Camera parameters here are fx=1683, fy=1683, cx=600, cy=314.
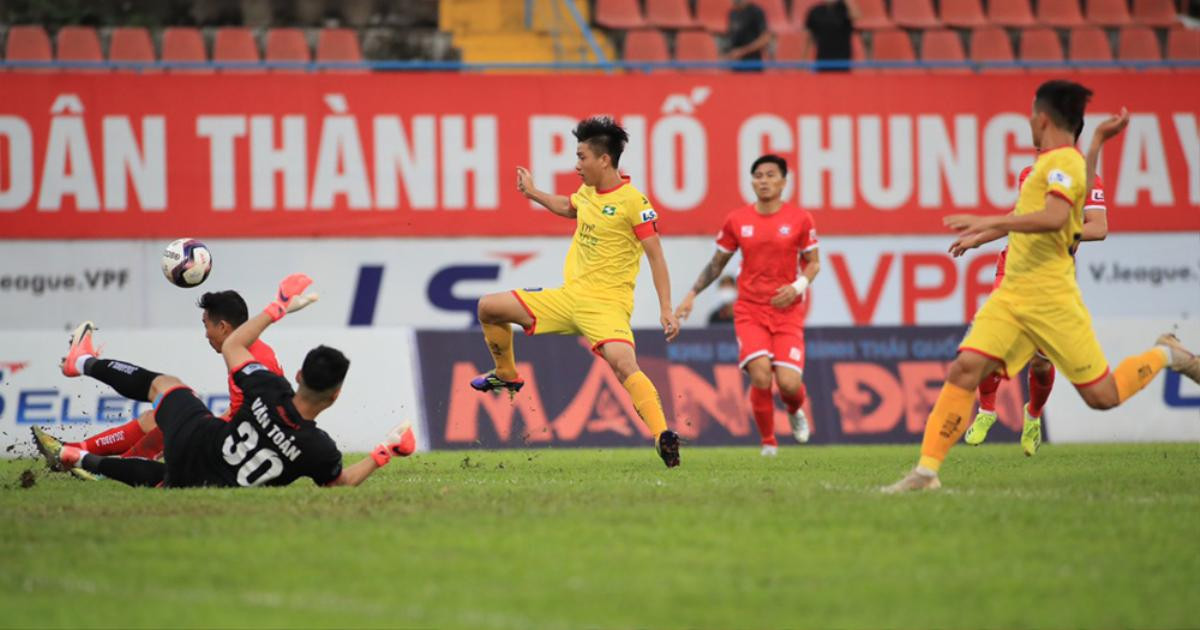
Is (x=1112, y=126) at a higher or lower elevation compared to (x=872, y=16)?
lower

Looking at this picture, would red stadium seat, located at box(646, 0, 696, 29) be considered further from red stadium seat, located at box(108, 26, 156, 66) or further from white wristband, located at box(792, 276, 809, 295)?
white wristband, located at box(792, 276, 809, 295)

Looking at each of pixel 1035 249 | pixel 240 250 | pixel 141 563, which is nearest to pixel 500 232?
pixel 240 250

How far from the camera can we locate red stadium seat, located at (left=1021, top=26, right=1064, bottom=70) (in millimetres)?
24406

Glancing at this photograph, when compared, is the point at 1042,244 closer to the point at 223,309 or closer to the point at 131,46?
the point at 223,309

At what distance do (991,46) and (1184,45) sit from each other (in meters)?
2.80

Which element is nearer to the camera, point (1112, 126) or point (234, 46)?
point (1112, 126)

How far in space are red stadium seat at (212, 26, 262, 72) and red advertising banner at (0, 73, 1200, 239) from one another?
66 cm

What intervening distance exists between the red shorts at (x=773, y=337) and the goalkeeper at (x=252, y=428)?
504 centimetres

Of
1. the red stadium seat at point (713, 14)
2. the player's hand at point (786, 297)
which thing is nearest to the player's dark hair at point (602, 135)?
the player's hand at point (786, 297)

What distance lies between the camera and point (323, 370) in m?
9.88

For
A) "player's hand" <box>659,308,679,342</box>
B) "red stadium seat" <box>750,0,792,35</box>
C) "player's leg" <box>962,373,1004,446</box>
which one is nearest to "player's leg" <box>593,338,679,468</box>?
"player's hand" <box>659,308,679,342</box>

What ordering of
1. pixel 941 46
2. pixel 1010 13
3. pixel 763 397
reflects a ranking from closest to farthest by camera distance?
pixel 763 397 < pixel 941 46 < pixel 1010 13

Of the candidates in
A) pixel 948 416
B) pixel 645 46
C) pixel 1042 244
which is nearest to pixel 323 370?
pixel 948 416

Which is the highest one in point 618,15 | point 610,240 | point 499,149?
point 618,15
